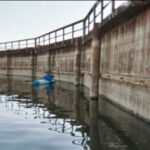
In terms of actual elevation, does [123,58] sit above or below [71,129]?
above

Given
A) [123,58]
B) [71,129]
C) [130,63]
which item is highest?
[123,58]

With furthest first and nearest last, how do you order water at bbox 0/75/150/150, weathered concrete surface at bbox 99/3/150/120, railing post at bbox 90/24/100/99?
railing post at bbox 90/24/100/99 < weathered concrete surface at bbox 99/3/150/120 < water at bbox 0/75/150/150

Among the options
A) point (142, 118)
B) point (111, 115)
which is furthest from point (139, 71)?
point (111, 115)

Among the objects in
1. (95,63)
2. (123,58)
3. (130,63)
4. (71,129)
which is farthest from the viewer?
(95,63)

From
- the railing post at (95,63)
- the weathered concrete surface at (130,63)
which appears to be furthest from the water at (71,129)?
the railing post at (95,63)

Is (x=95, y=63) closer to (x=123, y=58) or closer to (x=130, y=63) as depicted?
(x=123, y=58)

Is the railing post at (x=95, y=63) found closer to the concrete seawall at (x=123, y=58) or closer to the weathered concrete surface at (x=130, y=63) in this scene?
the concrete seawall at (x=123, y=58)

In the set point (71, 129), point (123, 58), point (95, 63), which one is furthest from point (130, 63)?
point (71, 129)

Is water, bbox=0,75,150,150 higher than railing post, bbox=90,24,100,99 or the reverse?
the reverse

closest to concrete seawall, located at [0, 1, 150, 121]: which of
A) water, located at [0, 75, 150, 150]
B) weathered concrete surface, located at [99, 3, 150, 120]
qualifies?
weathered concrete surface, located at [99, 3, 150, 120]

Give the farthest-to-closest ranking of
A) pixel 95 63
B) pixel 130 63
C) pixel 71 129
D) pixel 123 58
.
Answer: pixel 95 63
pixel 123 58
pixel 130 63
pixel 71 129

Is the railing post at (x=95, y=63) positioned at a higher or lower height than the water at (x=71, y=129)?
higher

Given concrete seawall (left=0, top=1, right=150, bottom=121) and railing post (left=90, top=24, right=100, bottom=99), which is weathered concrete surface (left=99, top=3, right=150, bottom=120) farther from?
railing post (left=90, top=24, right=100, bottom=99)

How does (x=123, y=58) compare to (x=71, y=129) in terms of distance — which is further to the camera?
(x=123, y=58)
